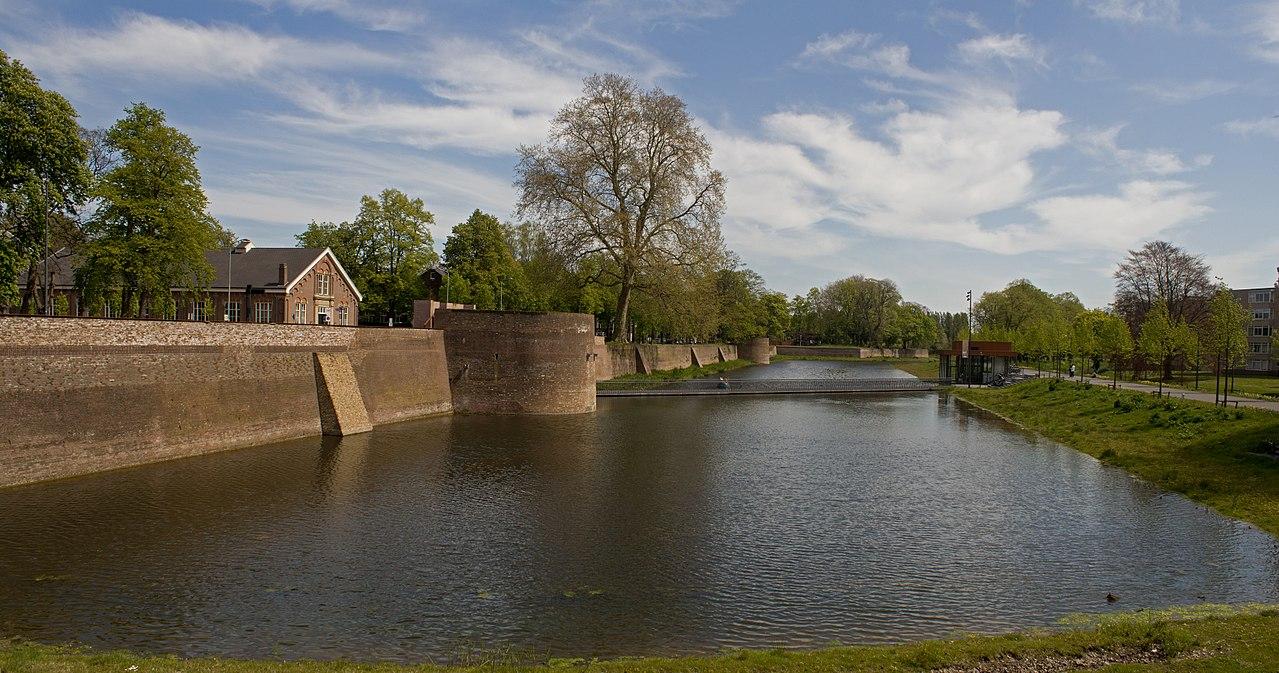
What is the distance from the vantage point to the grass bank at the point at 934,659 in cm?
871

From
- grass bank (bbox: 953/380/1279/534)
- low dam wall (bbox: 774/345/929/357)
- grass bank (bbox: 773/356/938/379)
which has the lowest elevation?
grass bank (bbox: 953/380/1279/534)

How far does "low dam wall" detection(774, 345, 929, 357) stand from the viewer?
374 ft

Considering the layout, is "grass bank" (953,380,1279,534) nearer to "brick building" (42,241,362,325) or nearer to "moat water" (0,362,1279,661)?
"moat water" (0,362,1279,661)

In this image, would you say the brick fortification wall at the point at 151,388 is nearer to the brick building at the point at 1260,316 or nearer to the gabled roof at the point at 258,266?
the gabled roof at the point at 258,266

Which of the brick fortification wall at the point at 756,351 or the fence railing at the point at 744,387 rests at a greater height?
the brick fortification wall at the point at 756,351

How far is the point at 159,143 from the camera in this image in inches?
1227

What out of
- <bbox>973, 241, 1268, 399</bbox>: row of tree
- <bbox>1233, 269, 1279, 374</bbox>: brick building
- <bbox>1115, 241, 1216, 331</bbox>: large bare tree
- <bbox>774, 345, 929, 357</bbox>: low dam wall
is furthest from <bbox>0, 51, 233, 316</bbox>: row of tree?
<bbox>774, 345, 929, 357</bbox>: low dam wall

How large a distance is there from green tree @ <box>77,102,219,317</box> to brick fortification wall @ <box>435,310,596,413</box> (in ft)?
38.0

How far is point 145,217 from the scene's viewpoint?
30734 millimetres

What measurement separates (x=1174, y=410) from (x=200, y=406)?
33.1 meters

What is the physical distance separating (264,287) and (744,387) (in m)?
30.2

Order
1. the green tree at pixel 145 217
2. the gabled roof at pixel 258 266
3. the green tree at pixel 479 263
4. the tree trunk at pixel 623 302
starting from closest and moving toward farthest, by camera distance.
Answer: the green tree at pixel 145 217 < the gabled roof at pixel 258 266 < the tree trunk at pixel 623 302 < the green tree at pixel 479 263

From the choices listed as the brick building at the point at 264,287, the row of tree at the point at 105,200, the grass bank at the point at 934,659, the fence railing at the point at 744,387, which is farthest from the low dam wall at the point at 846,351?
the grass bank at the point at 934,659

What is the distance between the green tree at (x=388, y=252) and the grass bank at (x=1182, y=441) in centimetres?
3792
